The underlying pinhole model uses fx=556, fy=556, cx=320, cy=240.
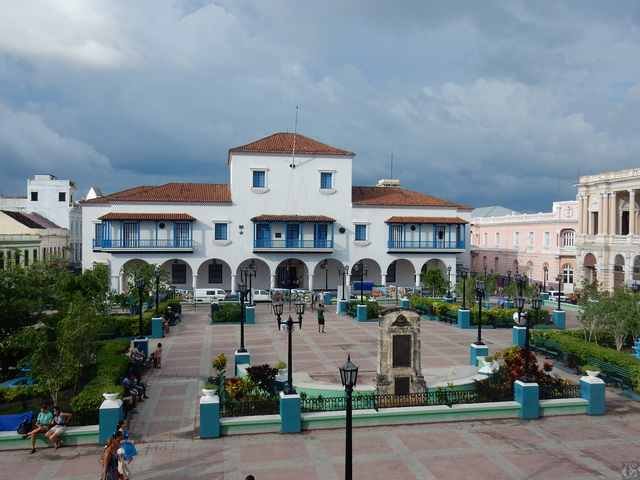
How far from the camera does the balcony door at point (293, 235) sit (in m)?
42.6

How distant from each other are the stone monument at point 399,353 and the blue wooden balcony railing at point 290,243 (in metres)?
27.1

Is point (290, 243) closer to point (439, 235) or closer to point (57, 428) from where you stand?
point (439, 235)

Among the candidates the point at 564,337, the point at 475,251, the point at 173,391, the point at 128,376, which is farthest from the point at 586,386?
the point at 475,251

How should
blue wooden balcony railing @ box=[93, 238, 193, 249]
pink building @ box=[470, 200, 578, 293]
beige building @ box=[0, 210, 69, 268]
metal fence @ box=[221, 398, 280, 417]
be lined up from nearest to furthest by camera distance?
metal fence @ box=[221, 398, 280, 417]
blue wooden balcony railing @ box=[93, 238, 193, 249]
beige building @ box=[0, 210, 69, 268]
pink building @ box=[470, 200, 578, 293]

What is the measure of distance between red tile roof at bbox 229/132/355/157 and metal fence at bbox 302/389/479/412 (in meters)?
30.3

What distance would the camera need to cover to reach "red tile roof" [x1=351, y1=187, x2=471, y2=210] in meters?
44.8

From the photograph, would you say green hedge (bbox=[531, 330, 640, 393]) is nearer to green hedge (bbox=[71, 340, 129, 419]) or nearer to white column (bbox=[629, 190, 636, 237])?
green hedge (bbox=[71, 340, 129, 419])

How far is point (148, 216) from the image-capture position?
40.4 m

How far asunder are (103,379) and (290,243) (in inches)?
1091

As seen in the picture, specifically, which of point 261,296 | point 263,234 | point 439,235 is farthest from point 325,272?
point 439,235

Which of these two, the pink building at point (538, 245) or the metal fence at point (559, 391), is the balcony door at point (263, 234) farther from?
the metal fence at point (559, 391)

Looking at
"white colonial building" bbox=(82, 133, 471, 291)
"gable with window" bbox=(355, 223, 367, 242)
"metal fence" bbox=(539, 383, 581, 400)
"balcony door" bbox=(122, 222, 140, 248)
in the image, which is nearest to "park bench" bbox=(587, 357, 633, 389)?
"metal fence" bbox=(539, 383, 581, 400)

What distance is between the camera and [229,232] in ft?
139

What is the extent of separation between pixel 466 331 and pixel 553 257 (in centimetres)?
2769
